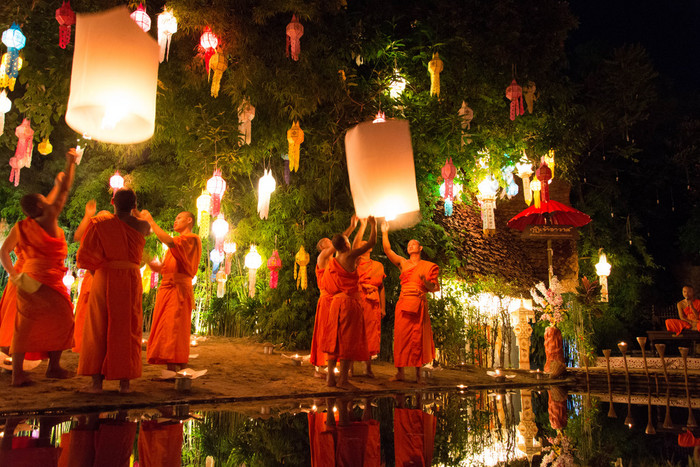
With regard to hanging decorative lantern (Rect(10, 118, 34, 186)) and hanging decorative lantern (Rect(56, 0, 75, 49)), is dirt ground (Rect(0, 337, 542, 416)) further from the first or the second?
hanging decorative lantern (Rect(56, 0, 75, 49))

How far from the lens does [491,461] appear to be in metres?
3.03

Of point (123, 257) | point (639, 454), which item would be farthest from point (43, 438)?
point (639, 454)

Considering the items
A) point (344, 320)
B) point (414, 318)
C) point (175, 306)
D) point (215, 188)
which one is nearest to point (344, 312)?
point (344, 320)

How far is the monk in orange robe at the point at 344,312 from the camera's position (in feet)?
18.1

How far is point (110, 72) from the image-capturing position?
398 centimetres

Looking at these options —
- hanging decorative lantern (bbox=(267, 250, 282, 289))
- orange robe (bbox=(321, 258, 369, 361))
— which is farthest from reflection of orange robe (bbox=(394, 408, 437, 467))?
hanging decorative lantern (bbox=(267, 250, 282, 289))

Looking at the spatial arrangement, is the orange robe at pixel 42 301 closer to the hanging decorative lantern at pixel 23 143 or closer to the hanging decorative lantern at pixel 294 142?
the hanging decorative lantern at pixel 23 143

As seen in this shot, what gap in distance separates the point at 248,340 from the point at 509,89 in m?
6.37

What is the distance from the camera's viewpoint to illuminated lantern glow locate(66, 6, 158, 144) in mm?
3961

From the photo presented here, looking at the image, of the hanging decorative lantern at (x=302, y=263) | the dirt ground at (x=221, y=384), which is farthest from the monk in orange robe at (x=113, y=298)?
the hanging decorative lantern at (x=302, y=263)

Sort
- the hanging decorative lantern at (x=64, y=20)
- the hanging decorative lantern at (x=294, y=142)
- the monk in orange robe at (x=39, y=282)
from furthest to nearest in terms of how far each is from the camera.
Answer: the hanging decorative lantern at (x=294, y=142) < the hanging decorative lantern at (x=64, y=20) < the monk in orange robe at (x=39, y=282)

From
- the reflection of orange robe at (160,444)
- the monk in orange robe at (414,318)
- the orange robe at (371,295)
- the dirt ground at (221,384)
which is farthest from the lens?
the orange robe at (371,295)

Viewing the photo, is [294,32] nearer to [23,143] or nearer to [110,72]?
[110,72]

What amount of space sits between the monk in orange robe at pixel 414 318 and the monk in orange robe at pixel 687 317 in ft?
22.9
